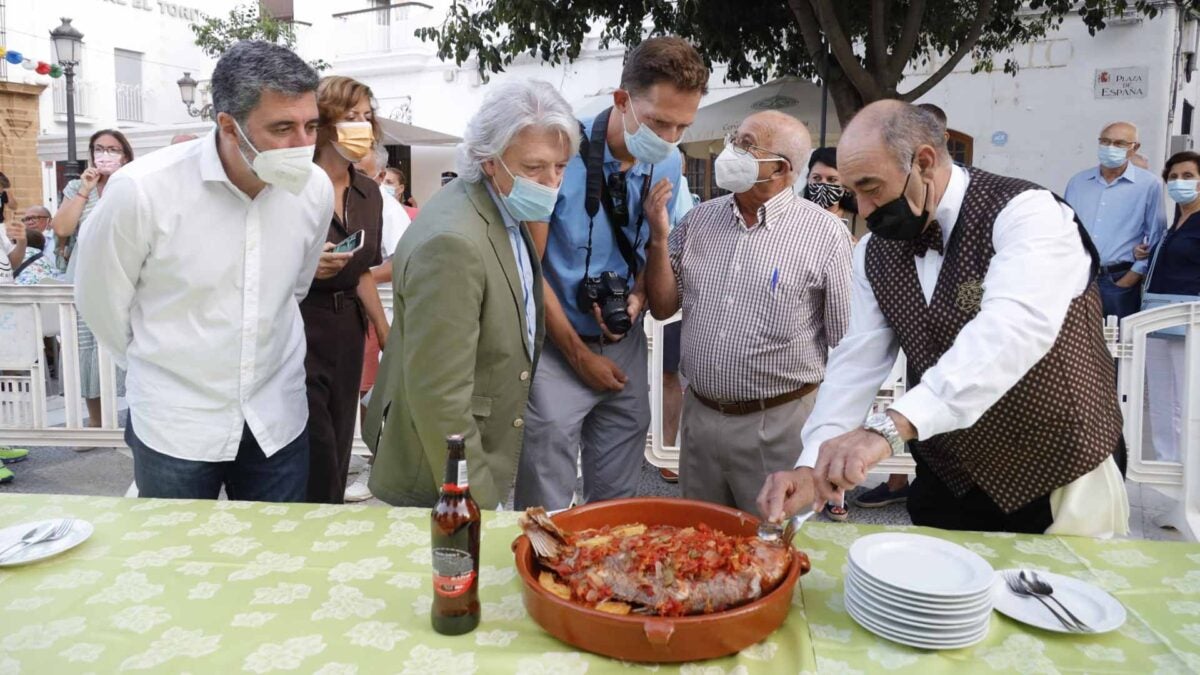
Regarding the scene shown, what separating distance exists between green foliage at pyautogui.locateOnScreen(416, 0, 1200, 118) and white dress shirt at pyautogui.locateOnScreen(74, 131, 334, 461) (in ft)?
18.9

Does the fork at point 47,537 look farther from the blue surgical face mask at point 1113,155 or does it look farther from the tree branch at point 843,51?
the blue surgical face mask at point 1113,155

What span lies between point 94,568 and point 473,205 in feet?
3.74

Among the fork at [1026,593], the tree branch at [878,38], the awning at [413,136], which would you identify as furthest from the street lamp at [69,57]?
the fork at [1026,593]

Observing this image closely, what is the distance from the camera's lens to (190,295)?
7.29 ft

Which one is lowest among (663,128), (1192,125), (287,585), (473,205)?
(287,585)

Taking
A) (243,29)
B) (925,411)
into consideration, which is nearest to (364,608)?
(925,411)

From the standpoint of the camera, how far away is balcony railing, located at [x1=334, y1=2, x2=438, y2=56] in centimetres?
1814

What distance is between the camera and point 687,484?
9.90 ft

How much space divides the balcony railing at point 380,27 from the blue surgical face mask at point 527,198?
1696 cm

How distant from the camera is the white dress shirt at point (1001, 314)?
1643mm

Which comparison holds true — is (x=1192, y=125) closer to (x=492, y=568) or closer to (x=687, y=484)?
(x=687, y=484)

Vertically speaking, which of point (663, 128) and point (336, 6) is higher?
point (336, 6)

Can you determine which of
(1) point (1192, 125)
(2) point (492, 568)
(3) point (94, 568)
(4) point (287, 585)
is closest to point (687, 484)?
(2) point (492, 568)

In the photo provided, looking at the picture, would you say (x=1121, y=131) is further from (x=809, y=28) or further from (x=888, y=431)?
(x=888, y=431)
